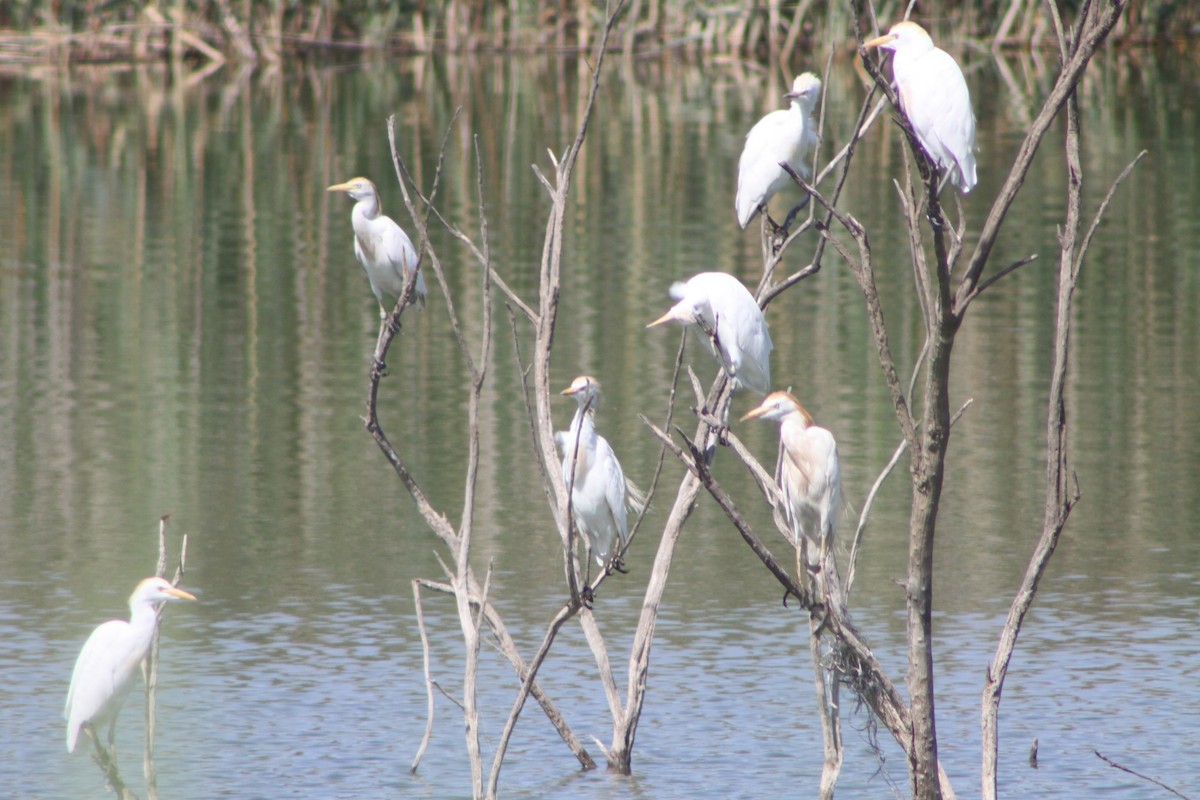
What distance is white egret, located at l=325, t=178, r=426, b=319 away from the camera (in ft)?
27.9

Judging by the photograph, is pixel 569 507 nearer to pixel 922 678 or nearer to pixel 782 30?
pixel 922 678

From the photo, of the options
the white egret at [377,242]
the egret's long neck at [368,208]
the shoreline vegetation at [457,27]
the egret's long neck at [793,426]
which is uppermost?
the shoreline vegetation at [457,27]

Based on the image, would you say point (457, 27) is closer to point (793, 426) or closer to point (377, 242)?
point (377, 242)

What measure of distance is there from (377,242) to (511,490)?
215 centimetres

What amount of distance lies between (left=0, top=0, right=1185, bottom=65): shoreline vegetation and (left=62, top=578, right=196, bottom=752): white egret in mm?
27527

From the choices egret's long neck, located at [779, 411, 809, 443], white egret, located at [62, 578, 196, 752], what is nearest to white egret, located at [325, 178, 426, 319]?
egret's long neck, located at [779, 411, 809, 443]

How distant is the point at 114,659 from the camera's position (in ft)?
18.0

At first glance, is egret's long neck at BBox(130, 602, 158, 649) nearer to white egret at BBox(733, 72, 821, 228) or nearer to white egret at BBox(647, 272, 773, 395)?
white egret at BBox(647, 272, 773, 395)

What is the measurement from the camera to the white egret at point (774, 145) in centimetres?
811

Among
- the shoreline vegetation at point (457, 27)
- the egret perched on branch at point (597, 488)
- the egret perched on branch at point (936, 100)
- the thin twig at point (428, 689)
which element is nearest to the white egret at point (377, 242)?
the egret perched on branch at point (597, 488)

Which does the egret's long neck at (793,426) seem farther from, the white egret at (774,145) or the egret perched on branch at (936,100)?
the white egret at (774,145)

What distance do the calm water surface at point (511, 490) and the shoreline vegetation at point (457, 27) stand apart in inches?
461

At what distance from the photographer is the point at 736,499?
10.1 m

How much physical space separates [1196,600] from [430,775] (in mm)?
3665
